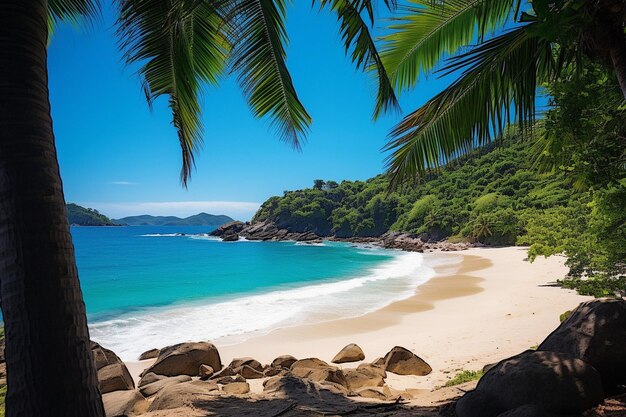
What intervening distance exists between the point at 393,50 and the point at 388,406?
4.27 m

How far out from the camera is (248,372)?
22.5 feet

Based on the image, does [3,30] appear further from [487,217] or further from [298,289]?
[487,217]

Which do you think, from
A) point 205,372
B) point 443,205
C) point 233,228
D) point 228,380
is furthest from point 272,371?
point 233,228

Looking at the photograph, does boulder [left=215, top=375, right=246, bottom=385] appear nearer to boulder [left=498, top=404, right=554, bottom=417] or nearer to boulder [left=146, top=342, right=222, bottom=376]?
boulder [left=146, top=342, right=222, bottom=376]

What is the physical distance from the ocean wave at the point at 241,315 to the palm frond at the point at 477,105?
8.46 meters

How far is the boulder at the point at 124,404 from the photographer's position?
4430 millimetres

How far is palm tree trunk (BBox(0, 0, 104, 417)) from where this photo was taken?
1714 mm

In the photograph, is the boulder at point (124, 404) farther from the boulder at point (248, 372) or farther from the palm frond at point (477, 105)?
the palm frond at point (477, 105)

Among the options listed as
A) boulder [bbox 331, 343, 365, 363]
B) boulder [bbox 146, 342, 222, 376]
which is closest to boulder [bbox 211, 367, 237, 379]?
boulder [bbox 146, 342, 222, 376]

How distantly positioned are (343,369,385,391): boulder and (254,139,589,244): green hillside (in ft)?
64.6

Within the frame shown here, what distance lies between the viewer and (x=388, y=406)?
4.06m

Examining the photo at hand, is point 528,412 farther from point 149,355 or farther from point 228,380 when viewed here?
point 149,355

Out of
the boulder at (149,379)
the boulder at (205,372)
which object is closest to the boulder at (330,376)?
the boulder at (205,372)

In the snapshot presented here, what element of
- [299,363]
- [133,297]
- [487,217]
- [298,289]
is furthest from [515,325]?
[487,217]
